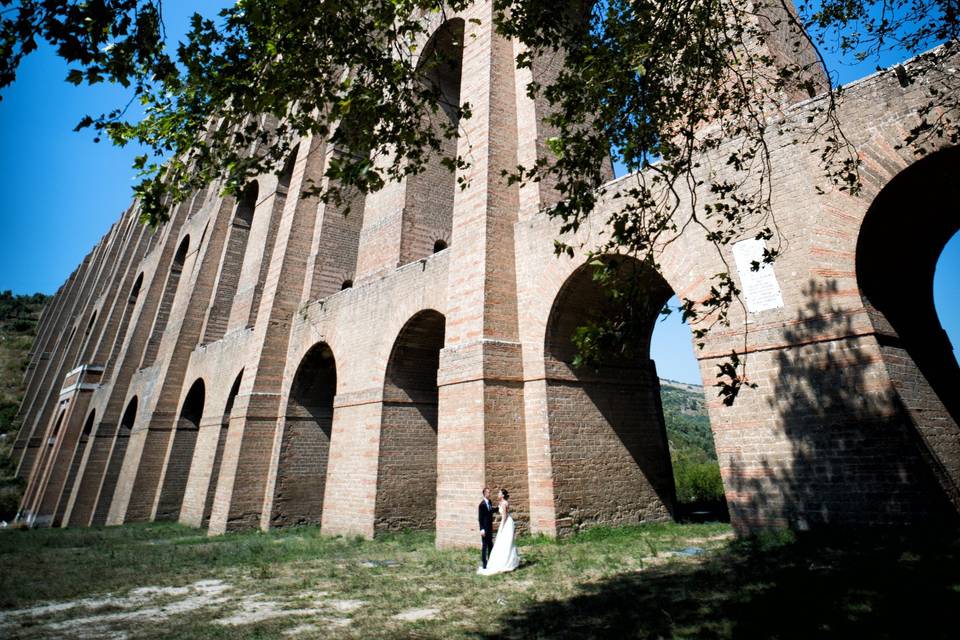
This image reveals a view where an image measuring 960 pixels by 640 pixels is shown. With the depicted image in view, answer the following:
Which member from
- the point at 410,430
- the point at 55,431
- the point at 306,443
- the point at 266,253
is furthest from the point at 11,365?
the point at 410,430

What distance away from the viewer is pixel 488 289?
970 cm

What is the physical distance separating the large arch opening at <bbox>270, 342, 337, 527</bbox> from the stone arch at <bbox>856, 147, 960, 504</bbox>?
12.3m

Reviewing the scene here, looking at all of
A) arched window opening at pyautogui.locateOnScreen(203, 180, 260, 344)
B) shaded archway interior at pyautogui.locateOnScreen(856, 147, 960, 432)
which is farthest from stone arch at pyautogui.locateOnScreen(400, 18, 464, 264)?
shaded archway interior at pyautogui.locateOnScreen(856, 147, 960, 432)

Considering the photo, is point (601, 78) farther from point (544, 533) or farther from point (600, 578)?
point (544, 533)

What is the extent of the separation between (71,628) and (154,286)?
25406mm

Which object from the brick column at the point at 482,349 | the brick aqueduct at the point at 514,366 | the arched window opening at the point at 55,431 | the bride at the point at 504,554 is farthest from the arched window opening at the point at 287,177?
the arched window opening at the point at 55,431

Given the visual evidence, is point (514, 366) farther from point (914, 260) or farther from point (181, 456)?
point (181, 456)

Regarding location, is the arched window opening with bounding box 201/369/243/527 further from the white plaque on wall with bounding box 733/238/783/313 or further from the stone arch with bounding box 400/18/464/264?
the white plaque on wall with bounding box 733/238/783/313

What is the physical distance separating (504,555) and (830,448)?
4453 mm

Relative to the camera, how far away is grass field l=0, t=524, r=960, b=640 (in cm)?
402

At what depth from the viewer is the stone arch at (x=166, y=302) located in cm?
2419

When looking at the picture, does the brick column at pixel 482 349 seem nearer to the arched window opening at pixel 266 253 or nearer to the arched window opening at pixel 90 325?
the arched window opening at pixel 266 253

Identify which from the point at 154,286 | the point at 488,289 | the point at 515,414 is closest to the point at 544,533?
the point at 515,414

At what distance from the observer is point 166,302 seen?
25828 mm
